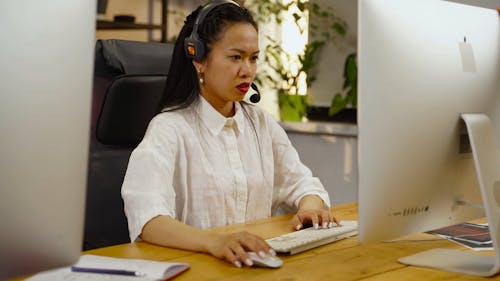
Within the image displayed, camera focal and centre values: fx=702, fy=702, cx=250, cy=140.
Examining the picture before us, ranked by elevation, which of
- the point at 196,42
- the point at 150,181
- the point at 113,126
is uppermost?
the point at 196,42

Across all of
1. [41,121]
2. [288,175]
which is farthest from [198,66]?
[41,121]

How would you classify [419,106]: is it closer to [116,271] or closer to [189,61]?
[116,271]

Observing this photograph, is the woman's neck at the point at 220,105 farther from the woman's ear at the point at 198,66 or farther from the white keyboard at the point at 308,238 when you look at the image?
the white keyboard at the point at 308,238

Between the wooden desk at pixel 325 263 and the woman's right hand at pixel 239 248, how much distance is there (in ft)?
0.05

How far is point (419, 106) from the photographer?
1198 millimetres

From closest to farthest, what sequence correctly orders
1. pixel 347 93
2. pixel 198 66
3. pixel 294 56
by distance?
pixel 198 66 < pixel 347 93 < pixel 294 56

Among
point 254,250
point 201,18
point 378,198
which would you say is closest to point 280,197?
point 201,18

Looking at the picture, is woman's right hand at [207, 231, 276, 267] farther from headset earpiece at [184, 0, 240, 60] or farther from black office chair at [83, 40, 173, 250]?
headset earpiece at [184, 0, 240, 60]

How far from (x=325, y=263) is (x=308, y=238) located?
131mm

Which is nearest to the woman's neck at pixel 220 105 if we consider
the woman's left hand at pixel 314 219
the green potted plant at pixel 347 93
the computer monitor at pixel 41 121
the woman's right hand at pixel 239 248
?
the woman's left hand at pixel 314 219

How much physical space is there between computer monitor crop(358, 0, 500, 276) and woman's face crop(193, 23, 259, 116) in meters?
0.69

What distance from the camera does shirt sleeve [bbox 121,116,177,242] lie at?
4.99 feet

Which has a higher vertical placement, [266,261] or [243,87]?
[243,87]

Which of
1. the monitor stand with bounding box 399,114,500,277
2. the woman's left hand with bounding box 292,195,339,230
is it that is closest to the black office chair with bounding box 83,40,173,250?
the woman's left hand with bounding box 292,195,339,230
